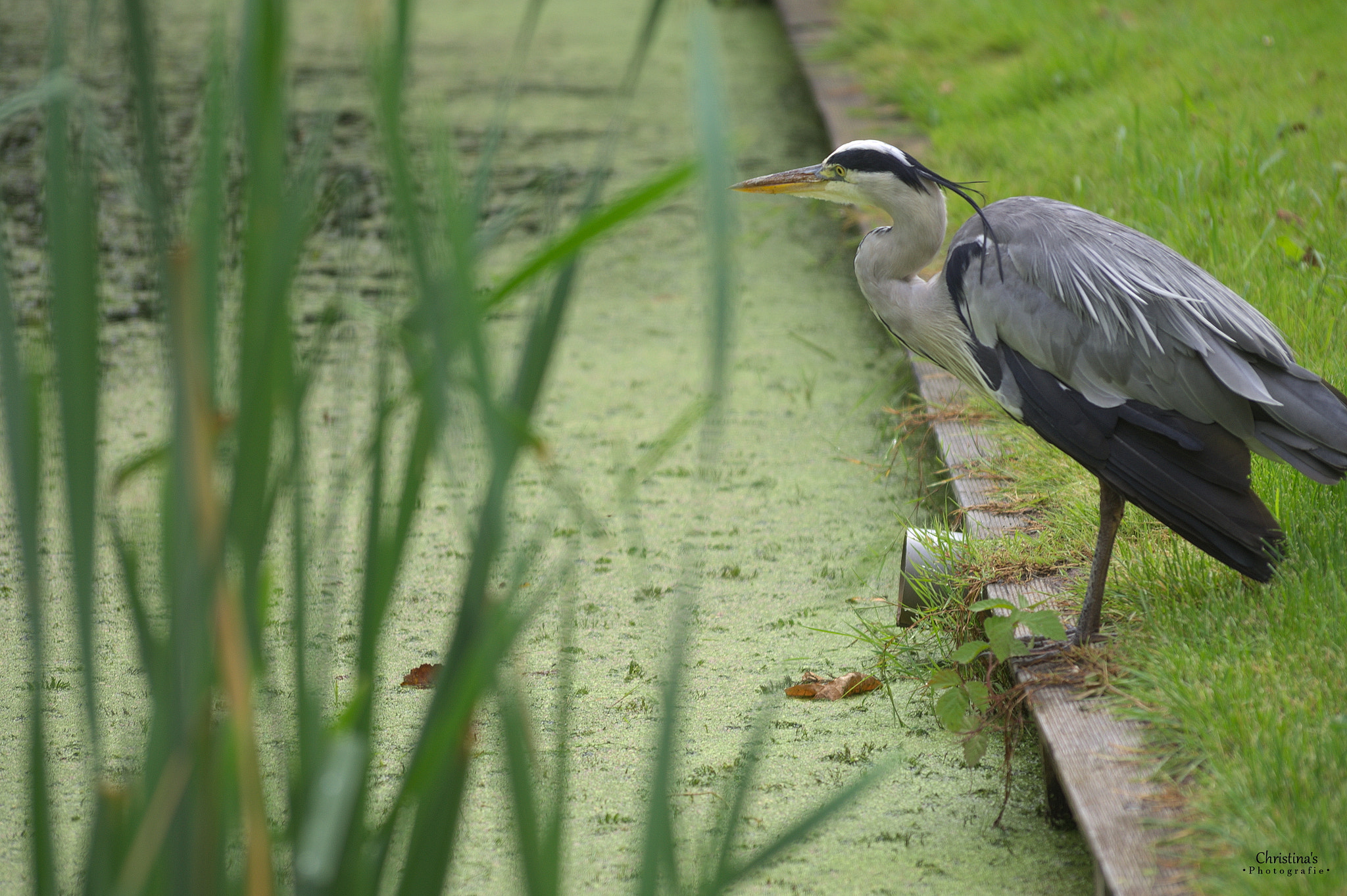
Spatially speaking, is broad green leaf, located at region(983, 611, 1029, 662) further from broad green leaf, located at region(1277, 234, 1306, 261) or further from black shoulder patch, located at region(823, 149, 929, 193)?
broad green leaf, located at region(1277, 234, 1306, 261)

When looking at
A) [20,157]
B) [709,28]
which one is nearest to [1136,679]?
[709,28]

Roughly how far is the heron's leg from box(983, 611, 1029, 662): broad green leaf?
0.32 ft

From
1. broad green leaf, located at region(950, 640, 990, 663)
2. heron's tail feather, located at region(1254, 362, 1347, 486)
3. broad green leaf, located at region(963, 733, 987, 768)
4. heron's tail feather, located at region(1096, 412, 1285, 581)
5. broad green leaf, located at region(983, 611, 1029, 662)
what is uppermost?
heron's tail feather, located at region(1254, 362, 1347, 486)

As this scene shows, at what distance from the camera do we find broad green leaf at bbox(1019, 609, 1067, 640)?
4.81 ft

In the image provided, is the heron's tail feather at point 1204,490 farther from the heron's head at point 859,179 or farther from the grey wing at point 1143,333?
the heron's head at point 859,179

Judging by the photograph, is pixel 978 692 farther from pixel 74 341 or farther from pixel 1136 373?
pixel 74 341

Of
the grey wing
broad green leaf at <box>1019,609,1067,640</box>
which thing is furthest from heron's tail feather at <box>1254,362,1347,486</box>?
broad green leaf at <box>1019,609,1067,640</box>

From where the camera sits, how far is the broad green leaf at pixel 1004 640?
1500 millimetres

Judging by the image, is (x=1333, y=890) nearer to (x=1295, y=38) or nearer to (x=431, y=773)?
(x=431, y=773)

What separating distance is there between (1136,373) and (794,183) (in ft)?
2.15

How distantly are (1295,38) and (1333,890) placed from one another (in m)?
3.64

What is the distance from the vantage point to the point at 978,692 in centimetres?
157

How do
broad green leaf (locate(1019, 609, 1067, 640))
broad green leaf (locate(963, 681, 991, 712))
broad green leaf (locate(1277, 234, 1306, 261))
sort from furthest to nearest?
broad green leaf (locate(1277, 234, 1306, 261)), broad green leaf (locate(963, 681, 991, 712)), broad green leaf (locate(1019, 609, 1067, 640))

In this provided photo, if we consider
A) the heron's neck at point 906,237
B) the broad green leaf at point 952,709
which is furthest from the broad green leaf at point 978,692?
the heron's neck at point 906,237
